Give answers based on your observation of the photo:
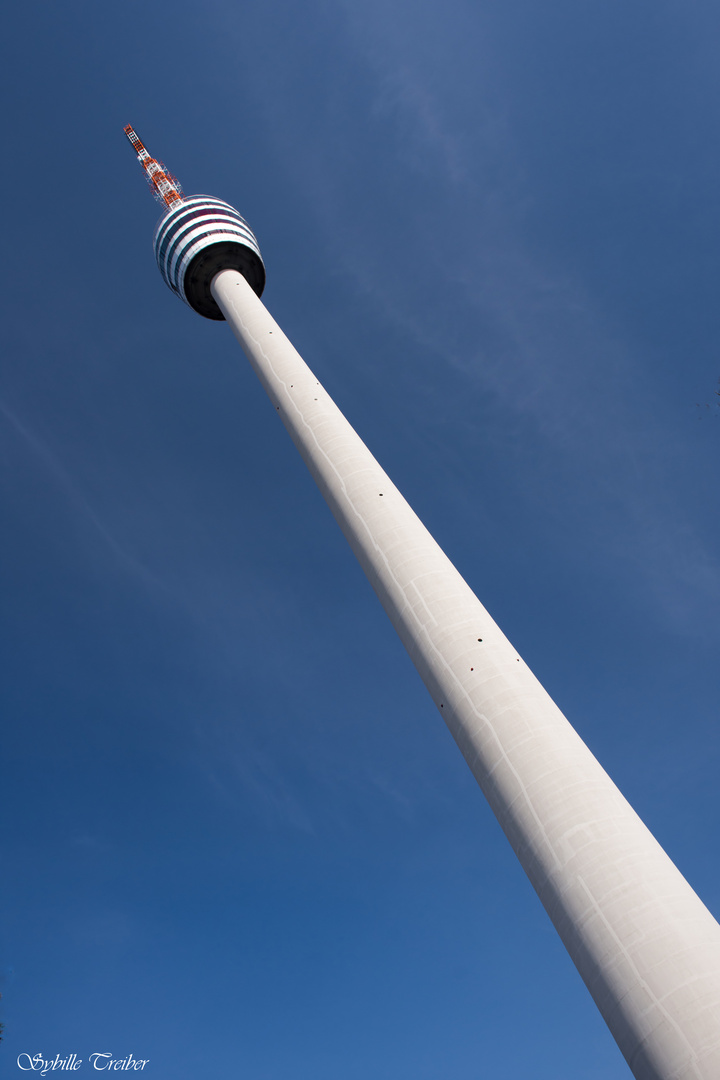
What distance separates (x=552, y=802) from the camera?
22656mm

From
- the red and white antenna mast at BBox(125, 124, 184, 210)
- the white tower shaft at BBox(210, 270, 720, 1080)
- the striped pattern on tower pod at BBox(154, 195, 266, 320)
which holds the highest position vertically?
the red and white antenna mast at BBox(125, 124, 184, 210)

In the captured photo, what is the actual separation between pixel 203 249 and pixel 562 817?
212ft

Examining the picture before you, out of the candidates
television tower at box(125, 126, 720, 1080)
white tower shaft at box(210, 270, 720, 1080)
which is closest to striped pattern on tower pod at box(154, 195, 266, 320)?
television tower at box(125, 126, 720, 1080)

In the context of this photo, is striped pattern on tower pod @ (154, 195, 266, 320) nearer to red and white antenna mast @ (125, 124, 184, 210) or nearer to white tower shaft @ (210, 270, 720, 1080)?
red and white antenna mast @ (125, 124, 184, 210)

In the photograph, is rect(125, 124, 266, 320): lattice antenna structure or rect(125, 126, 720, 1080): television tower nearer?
rect(125, 126, 720, 1080): television tower

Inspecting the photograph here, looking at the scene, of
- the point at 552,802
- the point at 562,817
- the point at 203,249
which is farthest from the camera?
the point at 203,249

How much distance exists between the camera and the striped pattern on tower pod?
222 ft

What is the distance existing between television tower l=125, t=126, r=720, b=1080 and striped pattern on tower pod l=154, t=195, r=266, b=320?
3490 centimetres

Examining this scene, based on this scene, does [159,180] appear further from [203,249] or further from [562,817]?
[562,817]

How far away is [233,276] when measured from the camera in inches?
2621

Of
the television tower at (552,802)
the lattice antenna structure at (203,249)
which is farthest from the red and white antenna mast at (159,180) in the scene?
the television tower at (552,802)

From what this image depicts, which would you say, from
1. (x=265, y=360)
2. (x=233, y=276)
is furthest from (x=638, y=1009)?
(x=233, y=276)

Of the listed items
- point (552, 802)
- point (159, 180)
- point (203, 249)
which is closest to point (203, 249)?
point (203, 249)

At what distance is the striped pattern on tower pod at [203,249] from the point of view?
67750 millimetres
